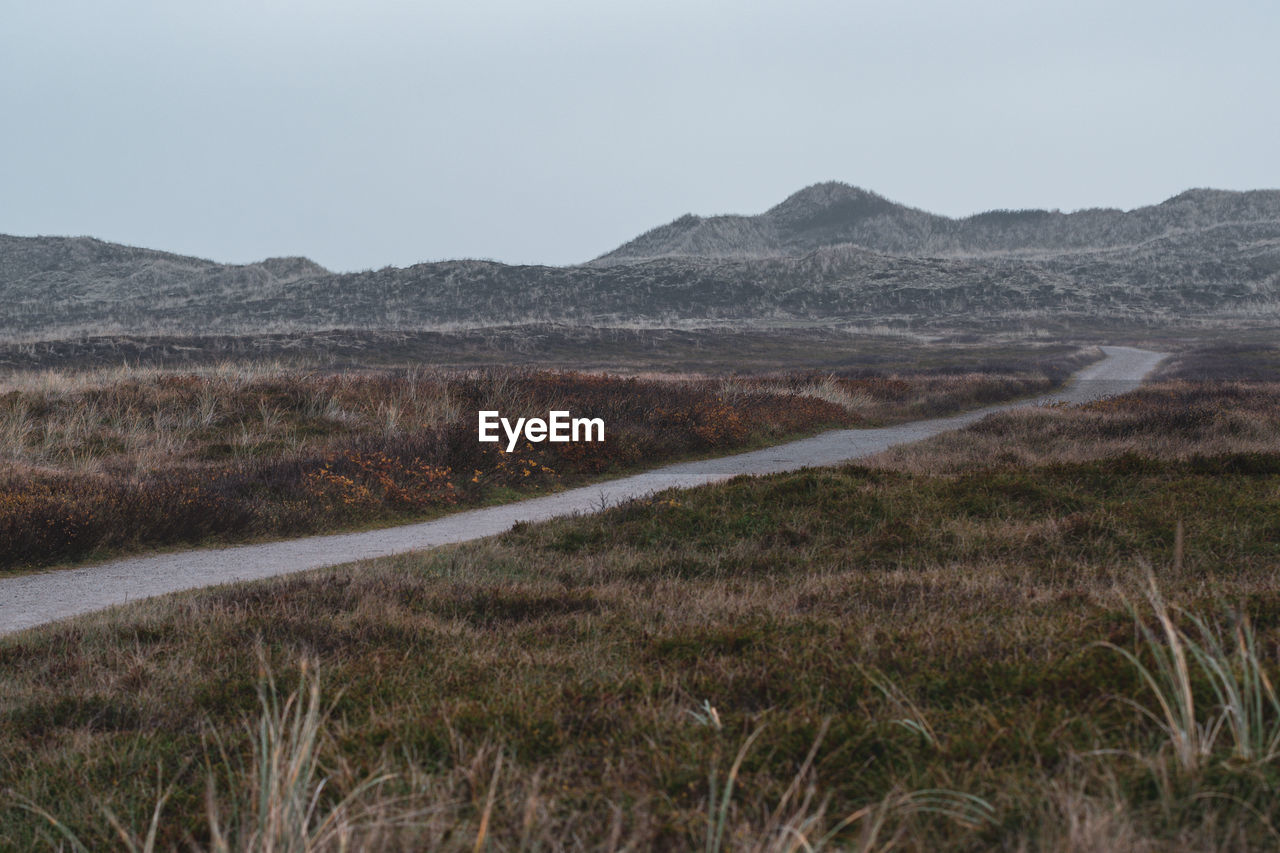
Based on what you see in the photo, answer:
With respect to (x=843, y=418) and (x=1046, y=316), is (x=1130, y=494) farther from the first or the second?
(x=1046, y=316)

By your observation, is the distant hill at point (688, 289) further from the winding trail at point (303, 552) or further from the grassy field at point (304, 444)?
the winding trail at point (303, 552)

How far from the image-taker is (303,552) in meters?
9.91

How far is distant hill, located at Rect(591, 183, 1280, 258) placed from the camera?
431 ft

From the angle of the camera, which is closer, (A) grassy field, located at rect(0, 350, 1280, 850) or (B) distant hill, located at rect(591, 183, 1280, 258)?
(A) grassy field, located at rect(0, 350, 1280, 850)

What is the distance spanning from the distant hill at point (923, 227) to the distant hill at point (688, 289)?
6641 millimetres

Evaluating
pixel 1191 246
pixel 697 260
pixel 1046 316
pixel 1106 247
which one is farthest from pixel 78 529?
pixel 1106 247

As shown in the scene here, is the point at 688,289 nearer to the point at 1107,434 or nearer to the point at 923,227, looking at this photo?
the point at 923,227

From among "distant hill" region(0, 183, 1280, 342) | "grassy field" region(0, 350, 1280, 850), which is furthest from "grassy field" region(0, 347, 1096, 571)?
"distant hill" region(0, 183, 1280, 342)

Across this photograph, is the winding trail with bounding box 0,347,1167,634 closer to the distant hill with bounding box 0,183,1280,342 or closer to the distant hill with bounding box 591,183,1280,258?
the distant hill with bounding box 0,183,1280,342

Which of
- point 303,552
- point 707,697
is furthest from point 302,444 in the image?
point 707,697

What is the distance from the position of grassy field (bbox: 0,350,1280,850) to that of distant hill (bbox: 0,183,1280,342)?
67240mm

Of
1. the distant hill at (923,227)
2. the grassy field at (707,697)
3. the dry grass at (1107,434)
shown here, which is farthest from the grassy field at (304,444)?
the distant hill at (923,227)

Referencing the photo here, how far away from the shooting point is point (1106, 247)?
127 metres

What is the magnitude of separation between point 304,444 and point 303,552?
6193 mm
